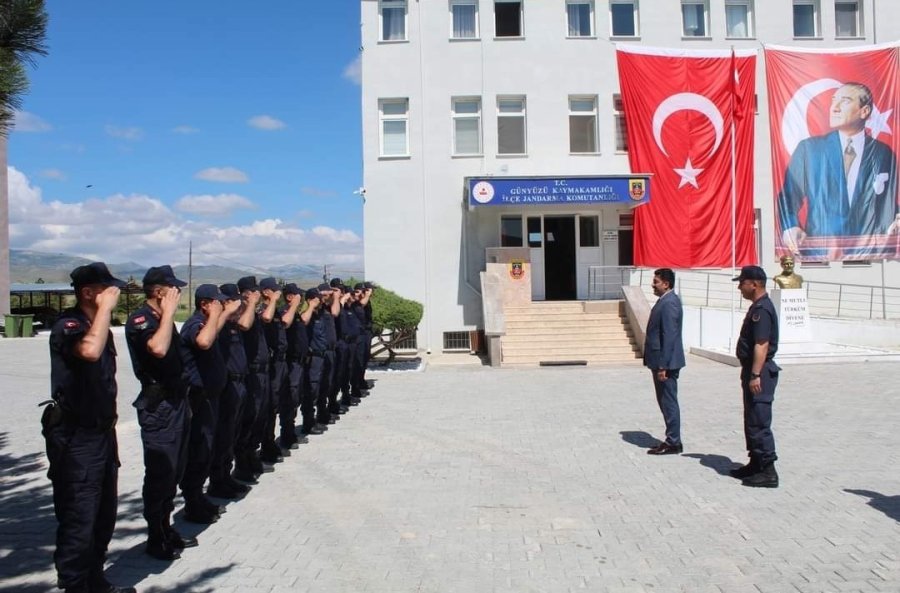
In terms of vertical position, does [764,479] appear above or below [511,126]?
below

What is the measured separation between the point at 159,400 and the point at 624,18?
19.8 m

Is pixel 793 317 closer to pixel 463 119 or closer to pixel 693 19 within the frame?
→ pixel 693 19

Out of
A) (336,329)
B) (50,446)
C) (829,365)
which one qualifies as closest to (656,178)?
(829,365)

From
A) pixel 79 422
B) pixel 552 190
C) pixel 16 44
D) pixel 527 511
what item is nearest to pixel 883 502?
pixel 527 511

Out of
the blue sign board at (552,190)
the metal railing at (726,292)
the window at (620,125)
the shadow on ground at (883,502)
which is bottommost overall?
the shadow on ground at (883,502)

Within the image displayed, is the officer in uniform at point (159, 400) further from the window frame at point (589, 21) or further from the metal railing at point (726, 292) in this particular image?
the window frame at point (589, 21)

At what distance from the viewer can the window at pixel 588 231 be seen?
20.9m

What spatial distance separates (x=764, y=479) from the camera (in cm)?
637

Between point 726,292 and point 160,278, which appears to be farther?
point 726,292

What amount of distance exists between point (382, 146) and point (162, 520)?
16.6 metres

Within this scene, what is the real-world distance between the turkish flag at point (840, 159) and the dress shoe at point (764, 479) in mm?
14668

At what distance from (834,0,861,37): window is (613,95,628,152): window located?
23.4ft

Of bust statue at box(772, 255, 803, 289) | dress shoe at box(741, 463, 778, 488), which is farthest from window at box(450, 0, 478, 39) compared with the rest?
dress shoe at box(741, 463, 778, 488)

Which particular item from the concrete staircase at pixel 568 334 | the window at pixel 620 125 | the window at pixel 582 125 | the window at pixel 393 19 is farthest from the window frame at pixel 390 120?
the window at pixel 620 125
